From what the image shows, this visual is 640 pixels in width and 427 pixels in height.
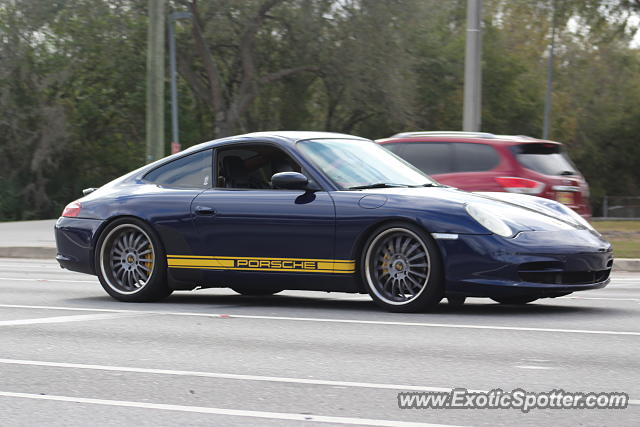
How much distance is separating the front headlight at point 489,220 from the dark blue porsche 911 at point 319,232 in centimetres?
1

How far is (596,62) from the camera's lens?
6006 cm

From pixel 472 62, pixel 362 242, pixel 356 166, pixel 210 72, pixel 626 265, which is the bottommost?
pixel 626 265

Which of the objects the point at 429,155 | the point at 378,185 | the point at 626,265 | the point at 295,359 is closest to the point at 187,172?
the point at 378,185

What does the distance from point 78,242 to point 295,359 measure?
4.18m

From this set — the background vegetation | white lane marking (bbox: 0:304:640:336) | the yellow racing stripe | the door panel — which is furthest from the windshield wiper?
the background vegetation

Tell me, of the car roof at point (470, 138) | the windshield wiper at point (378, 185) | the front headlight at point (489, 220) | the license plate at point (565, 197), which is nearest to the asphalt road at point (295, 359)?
the front headlight at point (489, 220)

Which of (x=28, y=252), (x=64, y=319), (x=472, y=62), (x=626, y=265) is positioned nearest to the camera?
(x=64, y=319)

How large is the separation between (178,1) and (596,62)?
31.7m

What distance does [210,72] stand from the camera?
36.7 m

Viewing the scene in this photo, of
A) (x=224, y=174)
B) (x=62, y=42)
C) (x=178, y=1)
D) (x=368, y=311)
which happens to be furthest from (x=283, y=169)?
(x=62, y=42)

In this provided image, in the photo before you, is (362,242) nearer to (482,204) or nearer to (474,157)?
(482,204)

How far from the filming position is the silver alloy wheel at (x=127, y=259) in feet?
33.3

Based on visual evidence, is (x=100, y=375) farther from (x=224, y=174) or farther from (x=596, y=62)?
(x=596, y=62)

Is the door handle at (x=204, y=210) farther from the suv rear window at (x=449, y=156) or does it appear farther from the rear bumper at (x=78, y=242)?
the suv rear window at (x=449, y=156)
